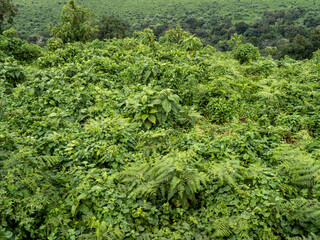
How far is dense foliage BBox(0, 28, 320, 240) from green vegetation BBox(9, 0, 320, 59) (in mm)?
25789

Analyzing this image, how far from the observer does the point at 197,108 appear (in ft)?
24.3

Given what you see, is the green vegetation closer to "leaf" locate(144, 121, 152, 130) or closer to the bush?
the bush

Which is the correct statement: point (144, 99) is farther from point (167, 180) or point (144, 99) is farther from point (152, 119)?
point (167, 180)

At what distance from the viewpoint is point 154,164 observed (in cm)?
427

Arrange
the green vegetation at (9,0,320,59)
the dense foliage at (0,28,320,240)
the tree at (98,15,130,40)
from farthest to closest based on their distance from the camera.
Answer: the green vegetation at (9,0,320,59) < the tree at (98,15,130,40) < the dense foliage at (0,28,320,240)

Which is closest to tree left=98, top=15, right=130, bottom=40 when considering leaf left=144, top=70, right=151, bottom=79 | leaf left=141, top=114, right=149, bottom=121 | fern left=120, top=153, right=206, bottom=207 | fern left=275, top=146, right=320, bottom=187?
leaf left=144, top=70, right=151, bottom=79

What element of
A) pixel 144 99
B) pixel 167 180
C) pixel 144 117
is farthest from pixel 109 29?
pixel 167 180

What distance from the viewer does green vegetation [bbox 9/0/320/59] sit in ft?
157

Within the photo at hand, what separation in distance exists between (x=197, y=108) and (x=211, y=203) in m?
4.01

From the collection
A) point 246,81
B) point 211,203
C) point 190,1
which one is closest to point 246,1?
point 190,1

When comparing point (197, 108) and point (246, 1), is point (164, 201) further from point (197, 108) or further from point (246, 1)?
point (246, 1)

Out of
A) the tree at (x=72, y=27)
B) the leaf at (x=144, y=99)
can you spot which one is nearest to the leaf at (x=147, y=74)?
the leaf at (x=144, y=99)

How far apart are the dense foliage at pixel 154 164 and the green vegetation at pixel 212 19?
25.8 meters

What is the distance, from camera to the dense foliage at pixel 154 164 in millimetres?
3434
